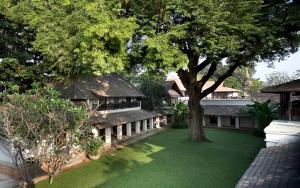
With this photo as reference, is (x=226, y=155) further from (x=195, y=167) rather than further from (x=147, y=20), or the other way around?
(x=147, y=20)

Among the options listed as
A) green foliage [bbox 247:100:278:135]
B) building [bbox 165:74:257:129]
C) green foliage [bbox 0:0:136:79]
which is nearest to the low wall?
green foliage [bbox 0:0:136:79]

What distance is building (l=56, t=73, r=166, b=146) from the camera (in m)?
24.9

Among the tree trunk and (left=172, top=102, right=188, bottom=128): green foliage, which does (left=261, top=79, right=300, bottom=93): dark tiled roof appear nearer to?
the tree trunk

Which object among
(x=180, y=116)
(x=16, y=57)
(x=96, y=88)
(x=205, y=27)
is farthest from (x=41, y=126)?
(x=180, y=116)

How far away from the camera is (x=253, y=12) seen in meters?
15.5

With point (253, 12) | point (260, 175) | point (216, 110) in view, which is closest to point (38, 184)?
point (260, 175)

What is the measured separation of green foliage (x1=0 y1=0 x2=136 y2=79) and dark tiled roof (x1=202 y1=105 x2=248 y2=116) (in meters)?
23.9

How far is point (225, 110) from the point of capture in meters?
36.5

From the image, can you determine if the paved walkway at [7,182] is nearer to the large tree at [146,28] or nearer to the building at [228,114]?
the large tree at [146,28]

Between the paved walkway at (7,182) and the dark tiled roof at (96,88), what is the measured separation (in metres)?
8.14

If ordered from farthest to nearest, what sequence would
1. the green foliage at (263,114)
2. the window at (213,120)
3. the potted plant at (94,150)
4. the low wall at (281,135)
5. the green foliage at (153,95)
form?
the green foliage at (153,95)
the window at (213,120)
the green foliage at (263,114)
the potted plant at (94,150)
the low wall at (281,135)

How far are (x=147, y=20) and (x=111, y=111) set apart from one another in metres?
14.8

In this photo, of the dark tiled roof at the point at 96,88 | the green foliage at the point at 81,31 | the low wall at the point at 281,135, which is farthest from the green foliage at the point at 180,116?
the low wall at the point at 281,135

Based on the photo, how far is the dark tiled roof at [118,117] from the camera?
2497 centimetres
